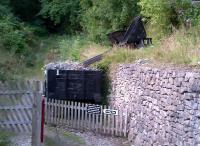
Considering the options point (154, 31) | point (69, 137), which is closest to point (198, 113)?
point (69, 137)

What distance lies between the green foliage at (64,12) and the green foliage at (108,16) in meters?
7.44

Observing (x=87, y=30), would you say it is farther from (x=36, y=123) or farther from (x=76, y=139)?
(x=36, y=123)

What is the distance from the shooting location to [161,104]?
9.92 m

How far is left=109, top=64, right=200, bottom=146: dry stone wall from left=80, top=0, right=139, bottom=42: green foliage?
10.9 metres

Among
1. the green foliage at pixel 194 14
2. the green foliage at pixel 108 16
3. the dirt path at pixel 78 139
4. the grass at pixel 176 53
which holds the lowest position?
the dirt path at pixel 78 139

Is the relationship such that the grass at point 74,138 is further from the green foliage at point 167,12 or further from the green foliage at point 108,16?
the green foliage at point 108,16

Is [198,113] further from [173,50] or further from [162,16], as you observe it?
[162,16]

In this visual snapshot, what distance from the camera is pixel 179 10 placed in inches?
685

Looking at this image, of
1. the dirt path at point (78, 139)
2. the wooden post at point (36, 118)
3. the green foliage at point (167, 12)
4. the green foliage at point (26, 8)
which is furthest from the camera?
the green foliage at point (26, 8)

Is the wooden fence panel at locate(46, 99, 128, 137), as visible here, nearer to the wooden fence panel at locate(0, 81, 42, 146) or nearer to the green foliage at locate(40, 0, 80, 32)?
the wooden fence panel at locate(0, 81, 42, 146)

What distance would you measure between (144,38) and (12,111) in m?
10.3

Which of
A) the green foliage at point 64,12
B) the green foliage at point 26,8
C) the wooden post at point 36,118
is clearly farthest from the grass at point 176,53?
the green foliage at point 26,8

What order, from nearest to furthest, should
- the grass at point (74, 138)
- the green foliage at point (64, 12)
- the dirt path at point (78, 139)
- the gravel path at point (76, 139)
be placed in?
the gravel path at point (76, 139) → the dirt path at point (78, 139) → the grass at point (74, 138) → the green foliage at point (64, 12)

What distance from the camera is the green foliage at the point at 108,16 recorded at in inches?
960
